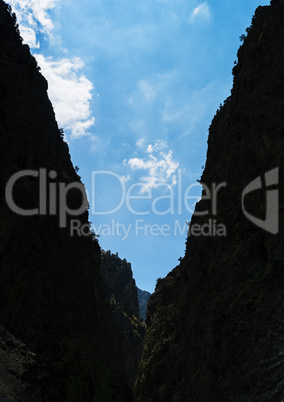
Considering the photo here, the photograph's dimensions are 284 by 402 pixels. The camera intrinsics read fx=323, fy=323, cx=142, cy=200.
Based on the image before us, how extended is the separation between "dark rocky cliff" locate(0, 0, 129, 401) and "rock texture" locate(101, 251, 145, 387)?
37.8m

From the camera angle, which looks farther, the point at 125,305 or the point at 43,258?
the point at 125,305

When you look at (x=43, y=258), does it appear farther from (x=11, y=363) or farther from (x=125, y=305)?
(x=125, y=305)

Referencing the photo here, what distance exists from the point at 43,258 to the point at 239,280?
2253cm

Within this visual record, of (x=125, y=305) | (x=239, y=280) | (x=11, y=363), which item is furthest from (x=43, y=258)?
(x=125, y=305)

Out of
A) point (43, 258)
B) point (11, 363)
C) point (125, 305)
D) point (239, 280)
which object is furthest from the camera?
point (125, 305)

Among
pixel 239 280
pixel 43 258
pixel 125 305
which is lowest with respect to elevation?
pixel 125 305

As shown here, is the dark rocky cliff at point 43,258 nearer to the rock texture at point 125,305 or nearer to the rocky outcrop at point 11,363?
the rocky outcrop at point 11,363

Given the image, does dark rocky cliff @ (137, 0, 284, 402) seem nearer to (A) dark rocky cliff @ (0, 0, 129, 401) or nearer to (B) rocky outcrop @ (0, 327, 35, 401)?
(A) dark rocky cliff @ (0, 0, 129, 401)

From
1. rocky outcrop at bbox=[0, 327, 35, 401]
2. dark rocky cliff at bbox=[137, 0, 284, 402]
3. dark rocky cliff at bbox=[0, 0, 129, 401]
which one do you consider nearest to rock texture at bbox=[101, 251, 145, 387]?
dark rocky cliff at bbox=[0, 0, 129, 401]

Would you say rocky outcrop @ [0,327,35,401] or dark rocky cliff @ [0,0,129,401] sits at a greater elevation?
dark rocky cliff @ [0,0,129,401]

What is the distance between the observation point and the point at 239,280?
1803 cm

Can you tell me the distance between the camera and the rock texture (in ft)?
298

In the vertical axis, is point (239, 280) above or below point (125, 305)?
above

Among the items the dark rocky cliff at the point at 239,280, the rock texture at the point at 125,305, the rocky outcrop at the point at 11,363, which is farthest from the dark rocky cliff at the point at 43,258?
the rock texture at the point at 125,305
